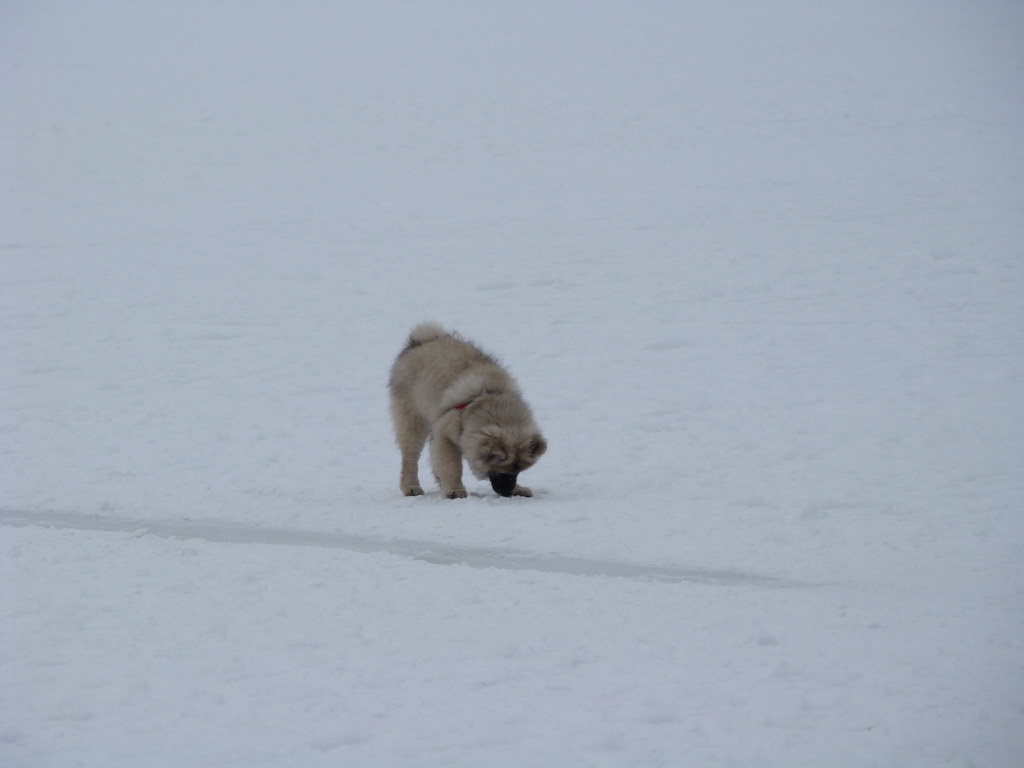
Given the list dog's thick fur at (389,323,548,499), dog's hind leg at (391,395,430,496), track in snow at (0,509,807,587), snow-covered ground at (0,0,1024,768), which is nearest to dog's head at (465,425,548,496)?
dog's thick fur at (389,323,548,499)

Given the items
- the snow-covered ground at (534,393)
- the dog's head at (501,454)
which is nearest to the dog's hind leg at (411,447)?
the snow-covered ground at (534,393)

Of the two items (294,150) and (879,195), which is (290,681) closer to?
(879,195)

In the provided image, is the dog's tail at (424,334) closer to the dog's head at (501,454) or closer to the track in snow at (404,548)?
the dog's head at (501,454)

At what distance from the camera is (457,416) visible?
11250mm

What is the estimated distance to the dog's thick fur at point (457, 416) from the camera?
433 inches

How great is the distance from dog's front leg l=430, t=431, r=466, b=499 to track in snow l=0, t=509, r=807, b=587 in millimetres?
1583

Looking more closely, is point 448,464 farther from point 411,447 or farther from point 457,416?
point 411,447

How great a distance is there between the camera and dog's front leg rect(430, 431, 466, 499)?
37.2 ft

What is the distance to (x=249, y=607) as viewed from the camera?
25.7 feet

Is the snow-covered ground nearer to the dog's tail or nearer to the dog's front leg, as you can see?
the dog's front leg

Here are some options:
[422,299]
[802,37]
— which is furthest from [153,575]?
[802,37]

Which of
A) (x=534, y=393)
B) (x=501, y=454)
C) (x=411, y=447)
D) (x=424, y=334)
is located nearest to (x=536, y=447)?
(x=501, y=454)

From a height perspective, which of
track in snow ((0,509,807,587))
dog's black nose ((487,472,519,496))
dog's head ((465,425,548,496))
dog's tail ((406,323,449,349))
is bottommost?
track in snow ((0,509,807,587))

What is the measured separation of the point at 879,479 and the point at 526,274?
11898mm
